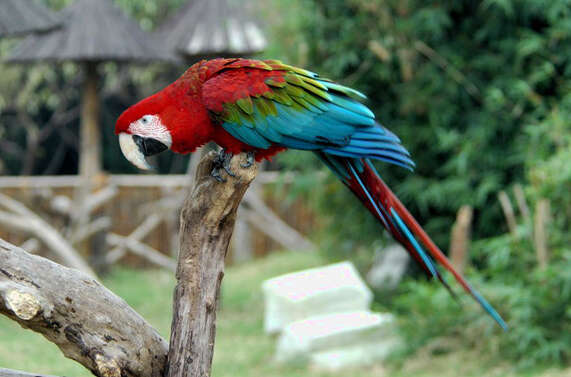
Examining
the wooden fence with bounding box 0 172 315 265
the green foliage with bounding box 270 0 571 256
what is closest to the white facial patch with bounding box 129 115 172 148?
the green foliage with bounding box 270 0 571 256

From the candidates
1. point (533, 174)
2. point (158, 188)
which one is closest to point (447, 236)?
point (533, 174)

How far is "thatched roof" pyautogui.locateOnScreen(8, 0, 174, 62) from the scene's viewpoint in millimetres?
6301

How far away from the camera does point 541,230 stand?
13.0ft

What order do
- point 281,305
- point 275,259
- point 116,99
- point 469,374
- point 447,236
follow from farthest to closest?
point 116,99
point 275,259
point 447,236
point 281,305
point 469,374

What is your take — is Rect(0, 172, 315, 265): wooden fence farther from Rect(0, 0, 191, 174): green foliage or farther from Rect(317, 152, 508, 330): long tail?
Rect(317, 152, 508, 330): long tail

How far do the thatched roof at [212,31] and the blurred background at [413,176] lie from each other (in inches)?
0.7

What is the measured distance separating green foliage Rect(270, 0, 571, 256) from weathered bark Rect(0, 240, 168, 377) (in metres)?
3.53

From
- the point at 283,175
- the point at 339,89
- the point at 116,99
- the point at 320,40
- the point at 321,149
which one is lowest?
the point at 321,149

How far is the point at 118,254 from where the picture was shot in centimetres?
819

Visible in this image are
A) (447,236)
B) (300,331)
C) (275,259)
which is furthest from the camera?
(275,259)

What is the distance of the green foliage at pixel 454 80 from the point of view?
486 cm

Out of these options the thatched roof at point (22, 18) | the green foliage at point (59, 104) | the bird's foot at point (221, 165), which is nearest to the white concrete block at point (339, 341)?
the bird's foot at point (221, 165)

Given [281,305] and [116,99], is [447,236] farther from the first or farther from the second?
[116,99]

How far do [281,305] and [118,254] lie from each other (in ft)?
12.6
